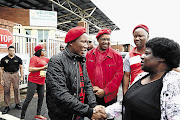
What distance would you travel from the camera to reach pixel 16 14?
449 inches

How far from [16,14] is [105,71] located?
1201 centimetres

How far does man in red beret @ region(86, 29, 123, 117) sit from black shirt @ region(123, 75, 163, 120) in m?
1.06

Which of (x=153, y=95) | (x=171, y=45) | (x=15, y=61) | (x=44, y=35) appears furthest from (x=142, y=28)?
(x=44, y=35)

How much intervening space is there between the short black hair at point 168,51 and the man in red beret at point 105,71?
4.08ft

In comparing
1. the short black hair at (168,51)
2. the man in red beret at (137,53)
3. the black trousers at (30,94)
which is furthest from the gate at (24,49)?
the short black hair at (168,51)

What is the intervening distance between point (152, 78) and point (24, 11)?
41.0 feet

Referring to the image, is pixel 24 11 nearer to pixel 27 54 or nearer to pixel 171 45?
pixel 27 54

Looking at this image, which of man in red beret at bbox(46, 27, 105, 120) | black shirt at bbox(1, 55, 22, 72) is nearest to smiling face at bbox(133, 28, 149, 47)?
man in red beret at bbox(46, 27, 105, 120)

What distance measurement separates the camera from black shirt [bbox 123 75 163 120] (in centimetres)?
107

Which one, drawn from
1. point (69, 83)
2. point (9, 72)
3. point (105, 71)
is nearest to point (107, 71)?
point (105, 71)

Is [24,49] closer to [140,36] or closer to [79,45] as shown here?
[79,45]

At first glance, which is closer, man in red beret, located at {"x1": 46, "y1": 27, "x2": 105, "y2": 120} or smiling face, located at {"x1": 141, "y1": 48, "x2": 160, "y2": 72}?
smiling face, located at {"x1": 141, "y1": 48, "x2": 160, "y2": 72}

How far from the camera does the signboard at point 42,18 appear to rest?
10.9 meters

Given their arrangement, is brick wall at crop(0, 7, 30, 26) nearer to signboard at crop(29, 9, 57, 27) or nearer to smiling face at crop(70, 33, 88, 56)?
signboard at crop(29, 9, 57, 27)
